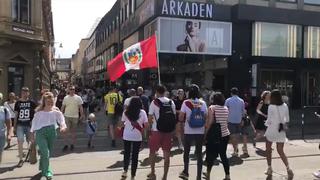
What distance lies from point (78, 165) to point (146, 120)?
288 cm

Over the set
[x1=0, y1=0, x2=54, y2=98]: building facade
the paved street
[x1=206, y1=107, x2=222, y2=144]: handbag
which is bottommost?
the paved street

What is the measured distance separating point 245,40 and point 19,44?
1308 centimetres

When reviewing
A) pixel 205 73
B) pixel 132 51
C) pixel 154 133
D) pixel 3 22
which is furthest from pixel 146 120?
pixel 205 73

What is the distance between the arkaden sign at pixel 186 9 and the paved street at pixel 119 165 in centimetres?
1379

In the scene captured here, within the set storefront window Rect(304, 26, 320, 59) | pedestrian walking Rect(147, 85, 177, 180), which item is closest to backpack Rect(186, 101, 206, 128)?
pedestrian walking Rect(147, 85, 177, 180)

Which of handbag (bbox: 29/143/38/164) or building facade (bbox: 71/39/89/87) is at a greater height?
building facade (bbox: 71/39/89/87)

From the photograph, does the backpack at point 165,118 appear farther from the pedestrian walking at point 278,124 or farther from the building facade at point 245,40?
the building facade at point 245,40

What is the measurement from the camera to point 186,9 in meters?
26.8

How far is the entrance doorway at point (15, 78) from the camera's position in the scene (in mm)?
A: 27931

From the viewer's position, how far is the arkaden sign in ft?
86.8

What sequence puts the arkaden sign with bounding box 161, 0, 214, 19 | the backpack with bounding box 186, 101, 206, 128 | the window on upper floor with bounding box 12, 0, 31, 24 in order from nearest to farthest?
the backpack with bounding box 186, 101, 206, 128 → the arkaden sign with bounding box 161, 0, 214, 19 → the window on upper floor with bounding box 12, 0, 31, 24

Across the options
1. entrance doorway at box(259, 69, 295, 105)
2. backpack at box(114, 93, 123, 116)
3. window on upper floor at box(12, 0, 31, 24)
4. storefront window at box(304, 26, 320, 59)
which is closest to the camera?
backpack at box(114, 93, 123, 116)

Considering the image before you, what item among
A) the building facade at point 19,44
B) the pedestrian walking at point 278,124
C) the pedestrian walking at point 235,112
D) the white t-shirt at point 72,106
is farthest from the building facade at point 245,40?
the pedestrian walking at point 278,124

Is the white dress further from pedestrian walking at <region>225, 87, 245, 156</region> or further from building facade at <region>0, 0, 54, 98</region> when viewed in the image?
building facade at <region>0, 0, 54, 98</region>
